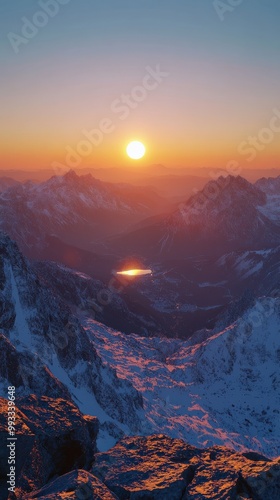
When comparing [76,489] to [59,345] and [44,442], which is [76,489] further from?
[59,345]

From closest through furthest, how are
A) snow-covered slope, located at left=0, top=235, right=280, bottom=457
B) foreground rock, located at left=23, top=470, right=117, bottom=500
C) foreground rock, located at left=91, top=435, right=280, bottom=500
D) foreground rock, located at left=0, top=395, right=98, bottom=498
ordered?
foreground rock, located at left=23, top=470, right=117, bottom=500, foreground rock, located at left=91, top=435, right=280, bottom=500, foreground rock, located at left=0, top=395, right=98, bottom=498, snow-covered slope, located at left=0, top=235, right=280, bottom=457

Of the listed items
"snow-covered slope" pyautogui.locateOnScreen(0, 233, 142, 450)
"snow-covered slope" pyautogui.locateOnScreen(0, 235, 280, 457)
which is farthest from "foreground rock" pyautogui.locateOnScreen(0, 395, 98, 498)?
"snow-covered slope" pyautogui.locateOnScreen(0, 233, 142, 450)

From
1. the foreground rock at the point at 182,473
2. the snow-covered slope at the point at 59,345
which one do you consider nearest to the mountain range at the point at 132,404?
the foreground rock at the point at 182,473

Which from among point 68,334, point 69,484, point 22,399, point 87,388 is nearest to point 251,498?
point 69,484

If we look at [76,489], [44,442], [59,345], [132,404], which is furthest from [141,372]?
[76,489]

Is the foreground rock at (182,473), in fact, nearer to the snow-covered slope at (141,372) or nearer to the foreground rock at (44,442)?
the foreground rock at (44,442)

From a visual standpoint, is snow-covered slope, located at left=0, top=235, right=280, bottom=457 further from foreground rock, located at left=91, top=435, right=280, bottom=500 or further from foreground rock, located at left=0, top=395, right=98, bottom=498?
foreground rock, located at left=91, top=435, right=280, bottom=500
